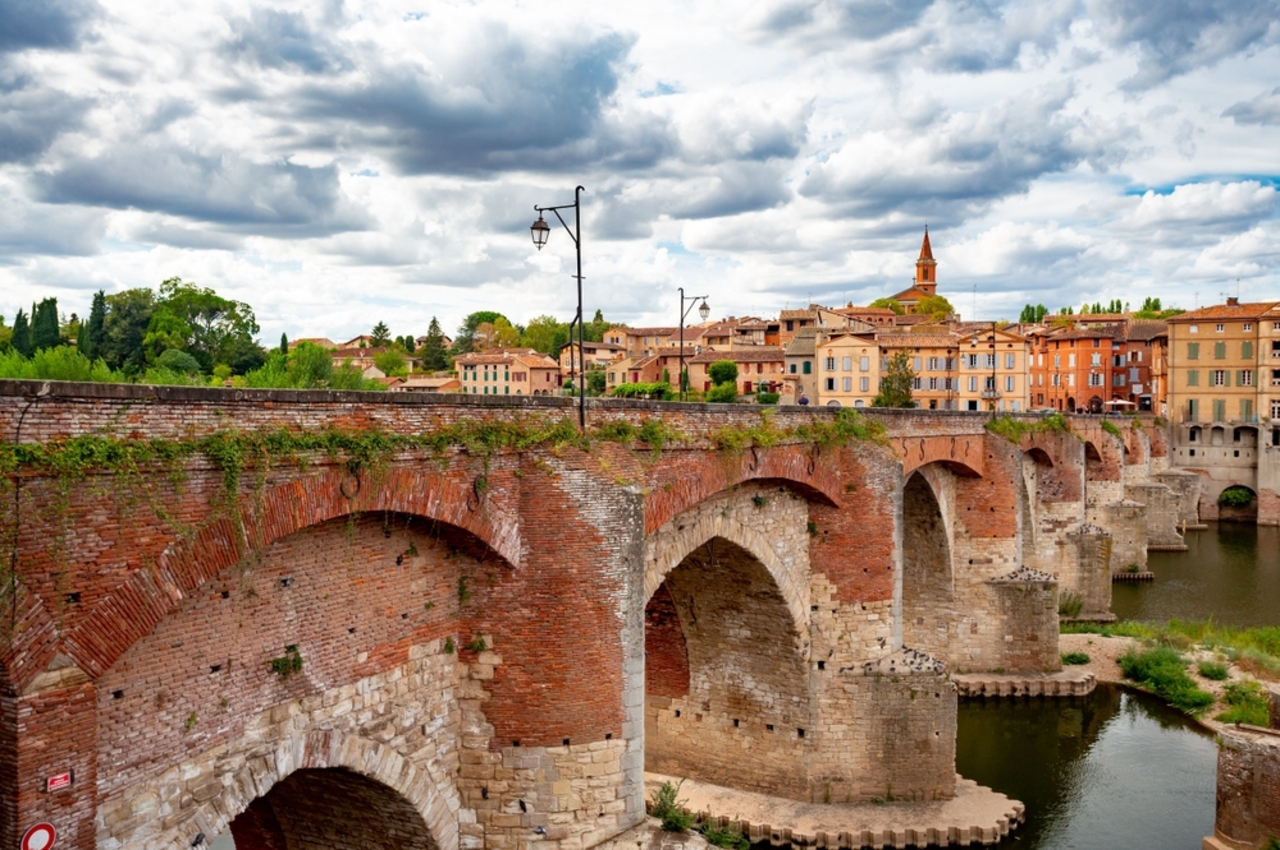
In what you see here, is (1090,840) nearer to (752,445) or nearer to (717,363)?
(752,445)

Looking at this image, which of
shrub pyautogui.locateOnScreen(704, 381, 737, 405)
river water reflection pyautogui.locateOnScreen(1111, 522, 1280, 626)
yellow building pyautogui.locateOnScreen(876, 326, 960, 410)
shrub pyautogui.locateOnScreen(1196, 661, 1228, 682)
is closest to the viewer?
shrub pyautogui.locateOnScreen(1196, 661, 1228, 682)

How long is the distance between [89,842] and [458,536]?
500 cm

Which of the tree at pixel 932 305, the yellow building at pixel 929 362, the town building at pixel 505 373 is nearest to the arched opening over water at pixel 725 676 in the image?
the town building at pixel 505 373

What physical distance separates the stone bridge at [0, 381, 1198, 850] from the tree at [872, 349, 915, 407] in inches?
1124

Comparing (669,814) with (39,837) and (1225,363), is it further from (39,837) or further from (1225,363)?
(1225,363)

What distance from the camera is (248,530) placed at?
9.09 meters

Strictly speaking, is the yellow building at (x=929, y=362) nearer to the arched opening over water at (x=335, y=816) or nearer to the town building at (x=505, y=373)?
the town building at (x=505, y=373)

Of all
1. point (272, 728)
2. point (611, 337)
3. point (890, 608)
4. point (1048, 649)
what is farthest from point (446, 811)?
point (611, 337)

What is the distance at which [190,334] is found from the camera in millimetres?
29375

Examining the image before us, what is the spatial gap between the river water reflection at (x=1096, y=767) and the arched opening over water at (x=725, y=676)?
4.62 metres

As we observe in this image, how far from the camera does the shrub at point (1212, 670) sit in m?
27.8

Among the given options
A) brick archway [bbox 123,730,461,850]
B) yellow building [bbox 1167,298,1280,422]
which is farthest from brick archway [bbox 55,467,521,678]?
yellow building [bbox 1167,298,1280,422]

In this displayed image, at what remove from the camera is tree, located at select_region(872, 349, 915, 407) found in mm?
51500

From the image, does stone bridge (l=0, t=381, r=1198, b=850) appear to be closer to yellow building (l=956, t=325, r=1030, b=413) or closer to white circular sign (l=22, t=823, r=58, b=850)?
white circular sign (l=22, t=823, r=58, b=850)
